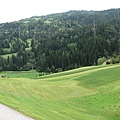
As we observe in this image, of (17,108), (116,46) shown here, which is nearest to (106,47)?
(116,46)

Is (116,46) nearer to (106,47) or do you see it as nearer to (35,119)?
(106,47)

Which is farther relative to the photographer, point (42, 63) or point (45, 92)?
point (42, 63)

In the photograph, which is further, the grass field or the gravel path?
the grass field

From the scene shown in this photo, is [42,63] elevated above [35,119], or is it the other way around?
[35,119]

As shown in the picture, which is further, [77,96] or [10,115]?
[77,96]

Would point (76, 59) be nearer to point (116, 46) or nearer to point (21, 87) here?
point (116, 46)

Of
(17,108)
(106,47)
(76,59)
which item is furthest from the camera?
(106,47)

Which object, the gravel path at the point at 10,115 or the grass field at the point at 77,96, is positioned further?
the grass field at the point at 77,96

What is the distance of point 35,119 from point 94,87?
32290mm

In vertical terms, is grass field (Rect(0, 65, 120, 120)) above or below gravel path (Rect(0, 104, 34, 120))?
below

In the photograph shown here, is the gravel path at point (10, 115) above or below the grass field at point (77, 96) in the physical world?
above

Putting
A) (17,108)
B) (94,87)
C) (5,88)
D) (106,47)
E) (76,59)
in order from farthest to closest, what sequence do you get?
1. (106,47)
2. (76,59)
3. (94,87)
4. (5,88)
5. (17,108)

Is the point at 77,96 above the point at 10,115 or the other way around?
the other way around

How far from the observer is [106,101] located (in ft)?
132
